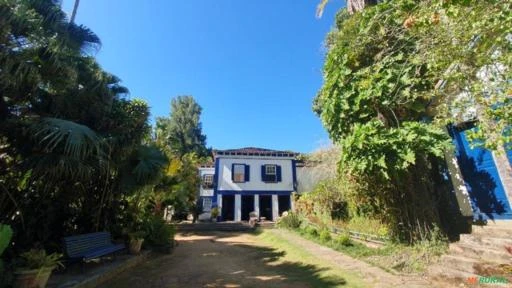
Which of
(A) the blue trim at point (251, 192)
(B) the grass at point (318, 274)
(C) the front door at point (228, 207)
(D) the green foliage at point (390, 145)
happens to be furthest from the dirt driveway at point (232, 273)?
(C) the front door at point (228, 207)

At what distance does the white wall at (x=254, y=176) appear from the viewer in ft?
78.8

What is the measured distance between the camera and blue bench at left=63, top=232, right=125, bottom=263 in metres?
5.82

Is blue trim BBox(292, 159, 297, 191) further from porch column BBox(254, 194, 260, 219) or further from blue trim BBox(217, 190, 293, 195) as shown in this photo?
porch column BBox(254, 194, 260, 219)

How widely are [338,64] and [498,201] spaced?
4.75 m

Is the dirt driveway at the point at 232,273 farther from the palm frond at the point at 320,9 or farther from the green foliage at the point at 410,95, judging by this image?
the palm frond at the point at 320,9

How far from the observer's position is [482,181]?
646 cm

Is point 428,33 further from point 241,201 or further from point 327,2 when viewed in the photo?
point 241,201

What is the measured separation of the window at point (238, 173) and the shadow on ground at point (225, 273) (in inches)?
590

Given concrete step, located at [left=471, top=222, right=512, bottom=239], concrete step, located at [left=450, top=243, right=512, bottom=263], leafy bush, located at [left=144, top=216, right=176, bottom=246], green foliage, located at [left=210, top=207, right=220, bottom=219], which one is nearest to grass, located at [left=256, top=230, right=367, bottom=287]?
concrete step, located at [left=450, top=243, right=512, bottom=263]

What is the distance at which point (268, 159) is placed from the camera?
24.9 m

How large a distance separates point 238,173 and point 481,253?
20185 mm

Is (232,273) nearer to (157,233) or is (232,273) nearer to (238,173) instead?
(157,233)

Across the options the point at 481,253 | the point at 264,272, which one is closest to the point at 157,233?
the point at 264,272

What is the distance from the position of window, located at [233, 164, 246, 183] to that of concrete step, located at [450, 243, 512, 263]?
766 inches
